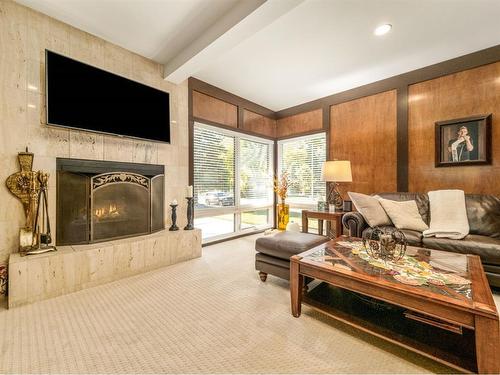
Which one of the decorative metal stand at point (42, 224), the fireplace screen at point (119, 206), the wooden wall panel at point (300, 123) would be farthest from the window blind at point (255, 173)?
the decorative metal stand at point (42, 224)

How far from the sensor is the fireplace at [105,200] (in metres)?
2.37

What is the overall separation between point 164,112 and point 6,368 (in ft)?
9.16

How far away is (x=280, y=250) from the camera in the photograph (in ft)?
7.18

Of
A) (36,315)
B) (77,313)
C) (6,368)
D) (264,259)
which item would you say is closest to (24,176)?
(36,315)

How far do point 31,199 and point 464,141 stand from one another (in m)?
5.02

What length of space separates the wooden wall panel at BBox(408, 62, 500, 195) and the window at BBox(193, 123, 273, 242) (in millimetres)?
2658

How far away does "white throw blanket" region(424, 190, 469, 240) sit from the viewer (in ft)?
7.89

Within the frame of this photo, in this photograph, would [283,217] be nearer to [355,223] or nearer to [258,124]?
[355,223]

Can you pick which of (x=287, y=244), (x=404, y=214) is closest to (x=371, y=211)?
(x=404, y=214)

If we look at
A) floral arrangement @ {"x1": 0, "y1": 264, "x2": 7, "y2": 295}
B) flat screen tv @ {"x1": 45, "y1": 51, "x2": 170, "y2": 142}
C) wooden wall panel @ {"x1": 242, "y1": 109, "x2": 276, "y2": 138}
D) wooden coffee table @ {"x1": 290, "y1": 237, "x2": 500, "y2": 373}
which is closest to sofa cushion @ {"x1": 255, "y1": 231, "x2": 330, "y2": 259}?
wooden coffee table @ {"x1": 290, "y1": 237, "x2": 500, "y2": 373}

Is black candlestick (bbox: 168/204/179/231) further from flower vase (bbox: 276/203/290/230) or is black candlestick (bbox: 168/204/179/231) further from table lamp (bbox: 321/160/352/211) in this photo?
table lamp (bbox: 321/160/352/211)

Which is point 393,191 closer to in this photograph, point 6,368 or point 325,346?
point 325,346

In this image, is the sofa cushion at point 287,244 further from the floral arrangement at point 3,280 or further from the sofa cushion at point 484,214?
the floral arrangement at point 3,280

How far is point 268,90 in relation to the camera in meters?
4.01
